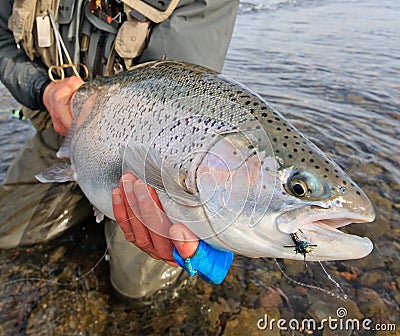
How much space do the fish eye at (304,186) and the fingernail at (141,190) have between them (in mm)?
660

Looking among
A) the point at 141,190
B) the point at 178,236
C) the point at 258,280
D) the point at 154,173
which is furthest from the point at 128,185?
the point at 258,280

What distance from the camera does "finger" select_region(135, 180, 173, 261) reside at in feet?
5.68

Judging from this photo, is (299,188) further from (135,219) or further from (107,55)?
(107,55)

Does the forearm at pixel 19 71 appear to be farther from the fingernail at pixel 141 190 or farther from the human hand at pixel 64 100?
the fingernail at pixel 141 190

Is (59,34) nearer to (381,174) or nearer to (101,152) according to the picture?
(101,152)

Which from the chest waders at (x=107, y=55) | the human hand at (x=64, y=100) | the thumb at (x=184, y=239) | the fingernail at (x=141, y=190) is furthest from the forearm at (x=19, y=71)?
the thumb at (x=184, y=239)

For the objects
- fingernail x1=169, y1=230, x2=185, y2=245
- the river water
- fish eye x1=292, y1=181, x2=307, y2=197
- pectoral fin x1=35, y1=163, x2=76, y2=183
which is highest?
fish eye x1=292, y1=181, x2=307, y2=197

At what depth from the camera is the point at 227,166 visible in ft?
4.91

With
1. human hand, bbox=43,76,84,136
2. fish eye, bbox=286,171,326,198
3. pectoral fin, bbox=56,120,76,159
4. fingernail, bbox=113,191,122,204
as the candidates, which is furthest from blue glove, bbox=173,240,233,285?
human hand, bbox=43,76,84,136

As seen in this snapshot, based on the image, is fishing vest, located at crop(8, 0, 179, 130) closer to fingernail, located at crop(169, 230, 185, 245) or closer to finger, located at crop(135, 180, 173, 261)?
finger, located at crop(135, 180, 173, 261)

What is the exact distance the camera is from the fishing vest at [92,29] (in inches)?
99.9

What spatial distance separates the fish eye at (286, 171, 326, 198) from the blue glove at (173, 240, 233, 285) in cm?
50

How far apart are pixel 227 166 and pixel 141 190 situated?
459mm

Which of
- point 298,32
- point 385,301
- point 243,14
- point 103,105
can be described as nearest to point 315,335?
point 385,301
